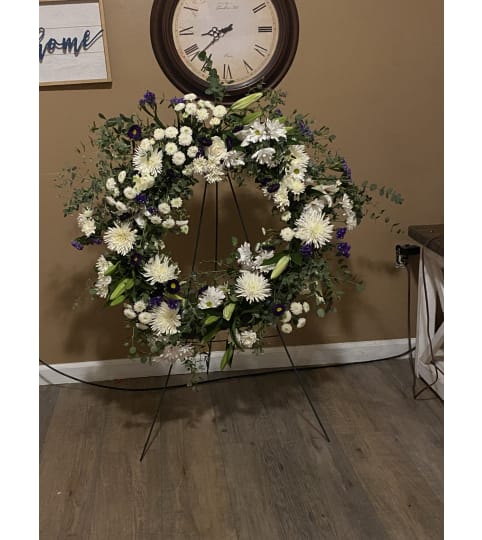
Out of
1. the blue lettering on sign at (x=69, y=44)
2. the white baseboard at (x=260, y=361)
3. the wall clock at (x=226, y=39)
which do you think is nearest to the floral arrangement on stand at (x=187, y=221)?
the wall clock at (x=226, y=39)

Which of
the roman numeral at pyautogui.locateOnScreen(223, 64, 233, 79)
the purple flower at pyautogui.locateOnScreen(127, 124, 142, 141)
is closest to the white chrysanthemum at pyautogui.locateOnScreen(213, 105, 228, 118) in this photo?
the purple flower at pyautogui.locateOnScreen(127, 124, 142, 141)

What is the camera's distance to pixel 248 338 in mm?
2244

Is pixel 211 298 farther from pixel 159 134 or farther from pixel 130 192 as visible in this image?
pixel 159 134

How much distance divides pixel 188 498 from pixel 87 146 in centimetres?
138

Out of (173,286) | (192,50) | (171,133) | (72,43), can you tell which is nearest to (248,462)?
(173,286)

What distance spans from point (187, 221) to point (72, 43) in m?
0.92

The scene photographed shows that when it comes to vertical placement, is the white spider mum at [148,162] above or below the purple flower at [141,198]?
above

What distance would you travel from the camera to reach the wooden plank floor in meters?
2.02

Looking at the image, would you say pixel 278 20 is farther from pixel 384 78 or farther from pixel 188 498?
pixel 188 498

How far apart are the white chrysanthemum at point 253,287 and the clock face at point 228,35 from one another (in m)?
0.86

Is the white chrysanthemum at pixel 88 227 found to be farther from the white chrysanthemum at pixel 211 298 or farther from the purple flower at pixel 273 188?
the purple flower at pixel 273 188

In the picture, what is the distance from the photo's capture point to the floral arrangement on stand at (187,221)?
2.15 meters

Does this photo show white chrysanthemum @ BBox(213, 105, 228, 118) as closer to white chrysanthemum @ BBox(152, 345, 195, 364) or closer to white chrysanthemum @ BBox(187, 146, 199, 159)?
white chrysanthemum @ BBox(187, 146, 199, 159)
